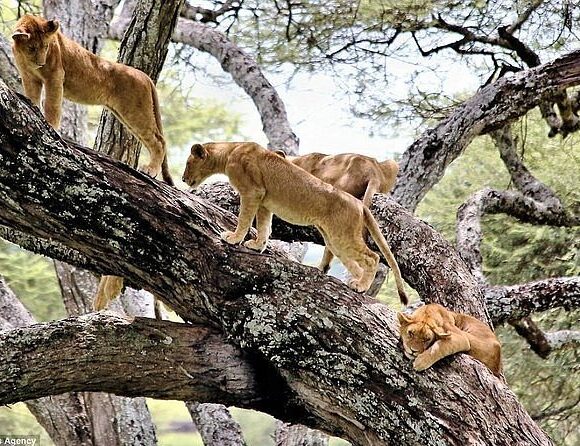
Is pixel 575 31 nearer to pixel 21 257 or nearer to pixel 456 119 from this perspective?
pixel 456 119

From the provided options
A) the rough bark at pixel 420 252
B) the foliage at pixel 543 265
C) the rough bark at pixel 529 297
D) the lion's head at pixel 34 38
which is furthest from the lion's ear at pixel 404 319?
the foliage at pixel 543 265

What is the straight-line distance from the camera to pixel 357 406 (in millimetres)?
1846

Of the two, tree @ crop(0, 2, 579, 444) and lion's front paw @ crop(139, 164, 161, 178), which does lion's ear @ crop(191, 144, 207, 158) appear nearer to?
lion's front paw @ crop(139, 164, 161, 178)

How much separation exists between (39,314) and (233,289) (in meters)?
4.75

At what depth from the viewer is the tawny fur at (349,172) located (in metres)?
2.78

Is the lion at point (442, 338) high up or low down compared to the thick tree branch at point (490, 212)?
down

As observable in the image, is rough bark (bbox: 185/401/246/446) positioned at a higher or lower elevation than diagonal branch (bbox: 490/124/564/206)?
lower

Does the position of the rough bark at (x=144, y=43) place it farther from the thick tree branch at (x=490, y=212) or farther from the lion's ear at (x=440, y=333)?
the lion's ear at (x=440, y=333)

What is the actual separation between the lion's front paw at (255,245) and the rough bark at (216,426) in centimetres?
147

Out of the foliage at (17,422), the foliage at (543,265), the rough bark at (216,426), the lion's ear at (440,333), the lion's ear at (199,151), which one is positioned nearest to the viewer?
the lion's ear at (440,333)

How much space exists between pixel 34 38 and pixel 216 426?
194cm

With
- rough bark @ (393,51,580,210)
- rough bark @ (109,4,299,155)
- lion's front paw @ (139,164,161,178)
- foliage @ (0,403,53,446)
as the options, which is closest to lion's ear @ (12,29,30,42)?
lion's front paw @ (139,164,161,178)

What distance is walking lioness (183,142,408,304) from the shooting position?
212 cm

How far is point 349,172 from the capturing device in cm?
279
